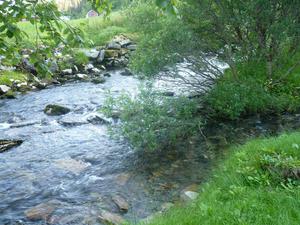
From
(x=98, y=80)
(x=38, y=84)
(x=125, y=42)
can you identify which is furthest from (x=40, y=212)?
(x=125, y=42)

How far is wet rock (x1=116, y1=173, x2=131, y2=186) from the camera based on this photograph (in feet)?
25.1

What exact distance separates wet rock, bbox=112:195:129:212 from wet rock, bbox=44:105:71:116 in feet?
22.7

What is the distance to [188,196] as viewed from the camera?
21.1 feet

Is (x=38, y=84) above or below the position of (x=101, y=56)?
above

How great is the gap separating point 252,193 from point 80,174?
4.27 meters

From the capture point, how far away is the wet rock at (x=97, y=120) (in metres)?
11.9

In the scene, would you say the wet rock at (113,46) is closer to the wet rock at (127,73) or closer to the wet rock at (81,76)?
the wet rock at (127,73)

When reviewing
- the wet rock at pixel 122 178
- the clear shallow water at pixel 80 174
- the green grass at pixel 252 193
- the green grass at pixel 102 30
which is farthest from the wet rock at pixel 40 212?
the green grass at pixel 102 30

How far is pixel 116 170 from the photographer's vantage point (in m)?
8.30

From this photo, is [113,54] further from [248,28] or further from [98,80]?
[248,28]

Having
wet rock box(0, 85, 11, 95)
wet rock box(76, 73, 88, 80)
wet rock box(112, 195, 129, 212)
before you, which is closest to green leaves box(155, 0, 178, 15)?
wet rock box(112, 195, 129, 212)

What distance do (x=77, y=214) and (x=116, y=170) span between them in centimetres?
198

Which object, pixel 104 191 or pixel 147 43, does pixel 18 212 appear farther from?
pixel 147 43

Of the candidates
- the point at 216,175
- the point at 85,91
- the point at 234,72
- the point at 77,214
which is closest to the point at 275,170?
the point at 216,175
